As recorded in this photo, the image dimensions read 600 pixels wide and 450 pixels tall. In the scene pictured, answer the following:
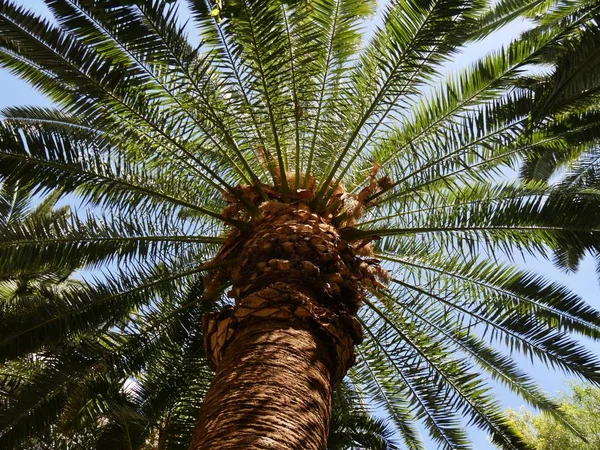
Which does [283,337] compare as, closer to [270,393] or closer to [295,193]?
[270,393]

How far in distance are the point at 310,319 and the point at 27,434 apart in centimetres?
327

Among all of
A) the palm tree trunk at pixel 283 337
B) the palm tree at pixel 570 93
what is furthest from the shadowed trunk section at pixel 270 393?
the palm tree at pixel 570 93

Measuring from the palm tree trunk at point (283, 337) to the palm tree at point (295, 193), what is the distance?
64mm

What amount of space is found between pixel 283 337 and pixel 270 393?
0.60 m

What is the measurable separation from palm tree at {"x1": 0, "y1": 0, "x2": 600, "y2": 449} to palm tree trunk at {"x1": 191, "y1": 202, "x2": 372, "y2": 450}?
6cm

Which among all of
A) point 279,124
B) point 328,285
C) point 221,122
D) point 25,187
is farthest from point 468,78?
point 25,187

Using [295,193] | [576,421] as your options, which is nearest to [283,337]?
[295,193]

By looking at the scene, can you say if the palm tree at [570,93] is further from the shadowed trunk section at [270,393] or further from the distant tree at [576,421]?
the distant tree at [576,421]

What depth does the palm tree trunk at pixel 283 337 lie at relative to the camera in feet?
11.0

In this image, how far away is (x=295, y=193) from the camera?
22.3ft

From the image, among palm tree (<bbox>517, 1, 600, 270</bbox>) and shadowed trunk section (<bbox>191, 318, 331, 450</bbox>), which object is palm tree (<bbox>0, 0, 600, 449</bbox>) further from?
shadowed trunk section (<bbox>191, 318, 331, 450</bbox>)

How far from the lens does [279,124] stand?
6992mm

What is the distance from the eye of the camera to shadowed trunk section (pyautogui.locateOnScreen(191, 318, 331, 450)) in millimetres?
3238

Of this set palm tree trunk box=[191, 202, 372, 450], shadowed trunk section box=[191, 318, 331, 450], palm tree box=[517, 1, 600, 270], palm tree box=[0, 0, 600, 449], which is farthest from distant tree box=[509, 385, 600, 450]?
shadowed trunk section box=[191, 318, 331, 450]
